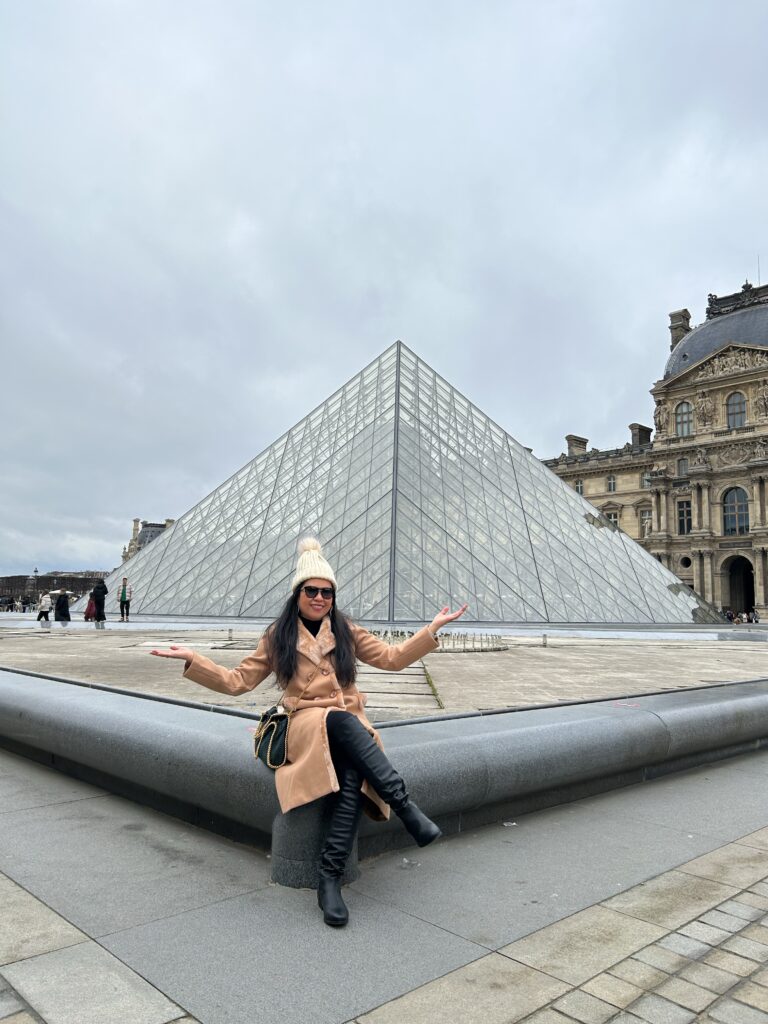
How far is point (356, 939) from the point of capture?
247cm

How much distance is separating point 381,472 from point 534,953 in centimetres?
2233

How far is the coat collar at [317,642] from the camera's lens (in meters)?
3.21

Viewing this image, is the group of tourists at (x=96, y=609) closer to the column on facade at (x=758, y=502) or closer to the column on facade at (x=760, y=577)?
the column on facade at (x=760, y=577)

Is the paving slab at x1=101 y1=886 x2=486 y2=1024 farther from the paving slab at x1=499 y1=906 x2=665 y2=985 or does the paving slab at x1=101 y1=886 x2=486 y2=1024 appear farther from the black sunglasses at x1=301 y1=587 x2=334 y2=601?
the black sunglasses at x1=301 y1=587 x2=334 y2=601

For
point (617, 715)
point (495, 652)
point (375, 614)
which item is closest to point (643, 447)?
point (375, 614)

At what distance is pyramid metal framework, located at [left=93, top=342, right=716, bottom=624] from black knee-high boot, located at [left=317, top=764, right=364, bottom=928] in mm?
16035

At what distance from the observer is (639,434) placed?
62.8 meters

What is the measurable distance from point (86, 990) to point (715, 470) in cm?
5305

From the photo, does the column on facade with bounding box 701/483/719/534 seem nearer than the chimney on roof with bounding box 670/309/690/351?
Yes

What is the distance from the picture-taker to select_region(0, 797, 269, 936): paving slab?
2.67 meters

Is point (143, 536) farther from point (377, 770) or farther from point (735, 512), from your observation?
point (377, 770)

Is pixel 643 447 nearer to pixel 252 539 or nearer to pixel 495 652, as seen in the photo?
pixel 252 539

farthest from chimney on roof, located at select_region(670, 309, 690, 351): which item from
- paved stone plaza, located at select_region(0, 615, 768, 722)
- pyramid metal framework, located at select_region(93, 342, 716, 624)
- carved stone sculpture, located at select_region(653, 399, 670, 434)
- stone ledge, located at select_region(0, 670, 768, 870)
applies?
stone ledge, located at select_region(0, 670, 768, 870)

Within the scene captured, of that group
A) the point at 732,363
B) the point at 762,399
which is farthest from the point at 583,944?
the point at 732,363
